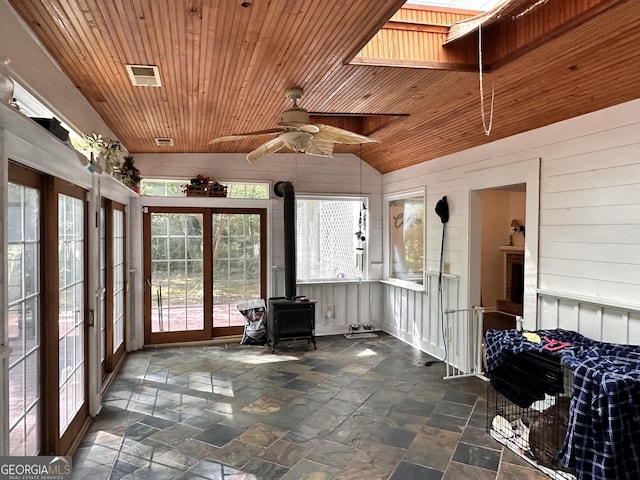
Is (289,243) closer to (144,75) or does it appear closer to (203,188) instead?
(203,188)

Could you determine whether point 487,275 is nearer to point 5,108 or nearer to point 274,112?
point 274,112

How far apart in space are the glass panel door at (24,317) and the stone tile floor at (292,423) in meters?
0.63

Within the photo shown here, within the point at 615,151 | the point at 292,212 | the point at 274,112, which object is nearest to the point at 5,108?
the point at 274,112

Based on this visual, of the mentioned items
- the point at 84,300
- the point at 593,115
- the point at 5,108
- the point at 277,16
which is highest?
the point at 277,16

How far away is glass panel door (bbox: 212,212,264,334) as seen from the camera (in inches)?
231

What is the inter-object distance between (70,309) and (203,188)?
292cm

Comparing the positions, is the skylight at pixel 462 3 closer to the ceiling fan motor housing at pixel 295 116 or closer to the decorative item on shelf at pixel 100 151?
the ceiling fan motor housing at pixel 295 116

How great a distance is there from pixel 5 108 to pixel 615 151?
11.5 feet

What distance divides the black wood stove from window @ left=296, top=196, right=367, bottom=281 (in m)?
0.67

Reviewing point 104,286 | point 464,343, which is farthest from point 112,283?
point 464,343

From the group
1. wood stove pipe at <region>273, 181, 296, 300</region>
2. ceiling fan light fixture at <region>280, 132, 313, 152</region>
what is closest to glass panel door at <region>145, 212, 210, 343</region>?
wood stove pipe at <region>273, 181, 296, 300</region>

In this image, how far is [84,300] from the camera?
3273 millimetres

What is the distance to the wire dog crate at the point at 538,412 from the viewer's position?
8.98 feet

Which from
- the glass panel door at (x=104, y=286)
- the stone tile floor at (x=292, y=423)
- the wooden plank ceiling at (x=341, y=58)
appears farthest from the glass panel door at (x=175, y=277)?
the wooden plank ceiling at (x=341, y=58)
